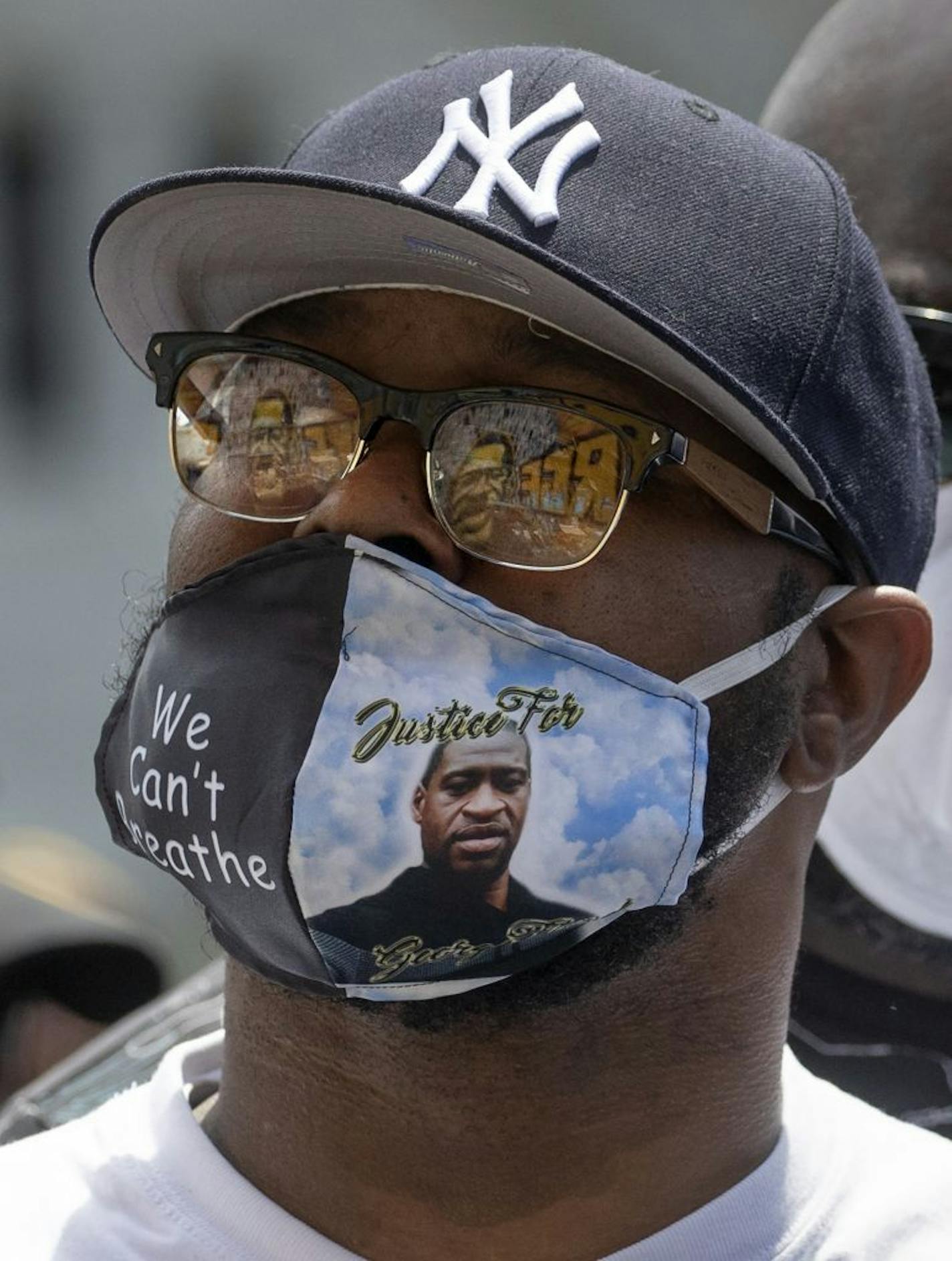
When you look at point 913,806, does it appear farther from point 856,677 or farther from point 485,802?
point 485,802

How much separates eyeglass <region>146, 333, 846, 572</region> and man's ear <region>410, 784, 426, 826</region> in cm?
32

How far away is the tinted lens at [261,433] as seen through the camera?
2.25 metres

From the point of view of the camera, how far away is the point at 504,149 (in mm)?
2193

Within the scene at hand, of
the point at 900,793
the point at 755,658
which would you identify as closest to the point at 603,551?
the point at 755,658

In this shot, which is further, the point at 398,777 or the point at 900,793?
the point at 900,793

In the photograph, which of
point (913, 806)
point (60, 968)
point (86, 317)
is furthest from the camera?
point (86, 317)

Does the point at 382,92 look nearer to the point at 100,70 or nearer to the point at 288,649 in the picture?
the point at 288,649

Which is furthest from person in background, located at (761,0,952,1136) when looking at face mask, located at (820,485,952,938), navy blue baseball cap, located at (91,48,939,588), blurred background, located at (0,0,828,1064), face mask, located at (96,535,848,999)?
blurred background, located at (0,0,828,1064)

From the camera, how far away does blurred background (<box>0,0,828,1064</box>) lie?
703 cm

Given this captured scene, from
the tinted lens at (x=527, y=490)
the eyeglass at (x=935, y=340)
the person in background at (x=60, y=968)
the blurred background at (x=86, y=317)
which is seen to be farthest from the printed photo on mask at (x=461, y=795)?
the blurred background at (x=86, y=317)

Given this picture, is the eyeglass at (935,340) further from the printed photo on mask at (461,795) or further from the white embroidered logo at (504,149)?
the printed photo on mask at (461,795)

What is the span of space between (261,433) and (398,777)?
559 millimetres

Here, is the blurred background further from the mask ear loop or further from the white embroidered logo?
the white embroidered logo

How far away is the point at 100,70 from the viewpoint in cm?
718
